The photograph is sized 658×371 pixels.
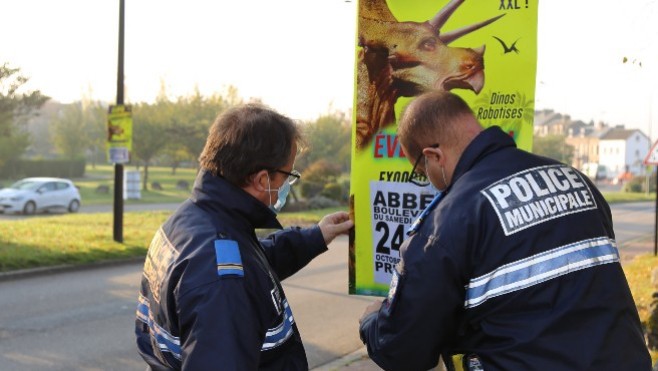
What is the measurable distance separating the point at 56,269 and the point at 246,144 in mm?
10990

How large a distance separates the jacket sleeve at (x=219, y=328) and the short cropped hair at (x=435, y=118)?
0.83m

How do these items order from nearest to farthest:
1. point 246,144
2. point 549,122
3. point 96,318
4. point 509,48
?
point 246,144 < point 509,48 < point 96,318 < point 549,122

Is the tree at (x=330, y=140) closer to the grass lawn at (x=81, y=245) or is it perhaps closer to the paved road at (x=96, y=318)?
the grass lawn at (x=81, y=245)

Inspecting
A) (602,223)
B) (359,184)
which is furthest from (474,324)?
(359,184)

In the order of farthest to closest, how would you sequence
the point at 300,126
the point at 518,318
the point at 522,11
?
the point at 522,11
the point at 300,126
the point at 518,318

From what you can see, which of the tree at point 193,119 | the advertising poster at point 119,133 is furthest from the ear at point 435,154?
the tree at point 193,119

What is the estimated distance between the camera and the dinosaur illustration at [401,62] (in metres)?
3.74

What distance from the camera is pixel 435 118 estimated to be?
2395mm

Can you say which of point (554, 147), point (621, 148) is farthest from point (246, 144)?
point (621, 148)

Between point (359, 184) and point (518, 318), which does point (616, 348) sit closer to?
point (518, 318)

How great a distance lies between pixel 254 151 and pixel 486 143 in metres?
0.76

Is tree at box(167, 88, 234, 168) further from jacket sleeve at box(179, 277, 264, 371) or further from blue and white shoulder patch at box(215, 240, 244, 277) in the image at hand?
jacket sleeve at box(179, 277, 264, 371)

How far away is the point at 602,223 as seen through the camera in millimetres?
2320

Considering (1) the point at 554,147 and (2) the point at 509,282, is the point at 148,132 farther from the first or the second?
(1) the point at 554,147
